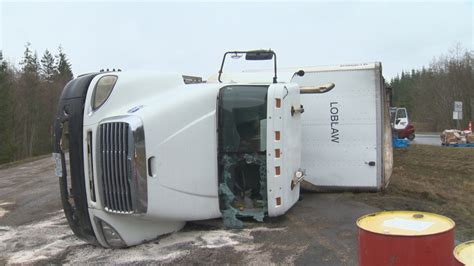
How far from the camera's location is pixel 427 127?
5691 centimetres

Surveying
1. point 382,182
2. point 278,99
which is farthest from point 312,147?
point 278,99

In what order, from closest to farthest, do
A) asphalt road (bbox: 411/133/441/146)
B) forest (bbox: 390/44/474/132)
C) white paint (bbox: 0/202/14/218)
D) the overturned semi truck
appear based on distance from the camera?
the overturned semi truck
white paint (bbox: 0/202/14/218)
asphalt road (bbox: 411/133/441/146)
forest (bbox: 390/44/474/132)

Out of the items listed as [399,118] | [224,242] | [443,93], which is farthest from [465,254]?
[443,93]

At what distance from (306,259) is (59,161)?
2.79m

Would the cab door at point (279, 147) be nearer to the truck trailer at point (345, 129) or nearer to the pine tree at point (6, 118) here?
the truck trailer at point (345, 129)

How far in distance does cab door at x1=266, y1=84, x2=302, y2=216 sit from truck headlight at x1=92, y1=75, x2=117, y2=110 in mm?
1742

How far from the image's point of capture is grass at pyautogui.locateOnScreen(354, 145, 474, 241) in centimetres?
642

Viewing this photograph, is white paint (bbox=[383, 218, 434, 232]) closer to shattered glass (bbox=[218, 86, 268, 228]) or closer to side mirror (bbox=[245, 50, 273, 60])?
shattered glass (bbox=[218, 86, 268, 228])

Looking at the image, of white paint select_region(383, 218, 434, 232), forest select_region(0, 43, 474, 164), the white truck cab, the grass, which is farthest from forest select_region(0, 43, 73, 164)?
white paint select_region(383, 218, 434, 232)

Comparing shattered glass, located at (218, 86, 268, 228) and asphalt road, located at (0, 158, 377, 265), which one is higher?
shattered glass, located at (218, 86, 268, 228)

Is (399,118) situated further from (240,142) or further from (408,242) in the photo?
(408,242)

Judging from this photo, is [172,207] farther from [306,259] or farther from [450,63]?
[450,63]

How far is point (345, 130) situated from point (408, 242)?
180 inches

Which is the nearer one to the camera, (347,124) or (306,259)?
(306,259)
